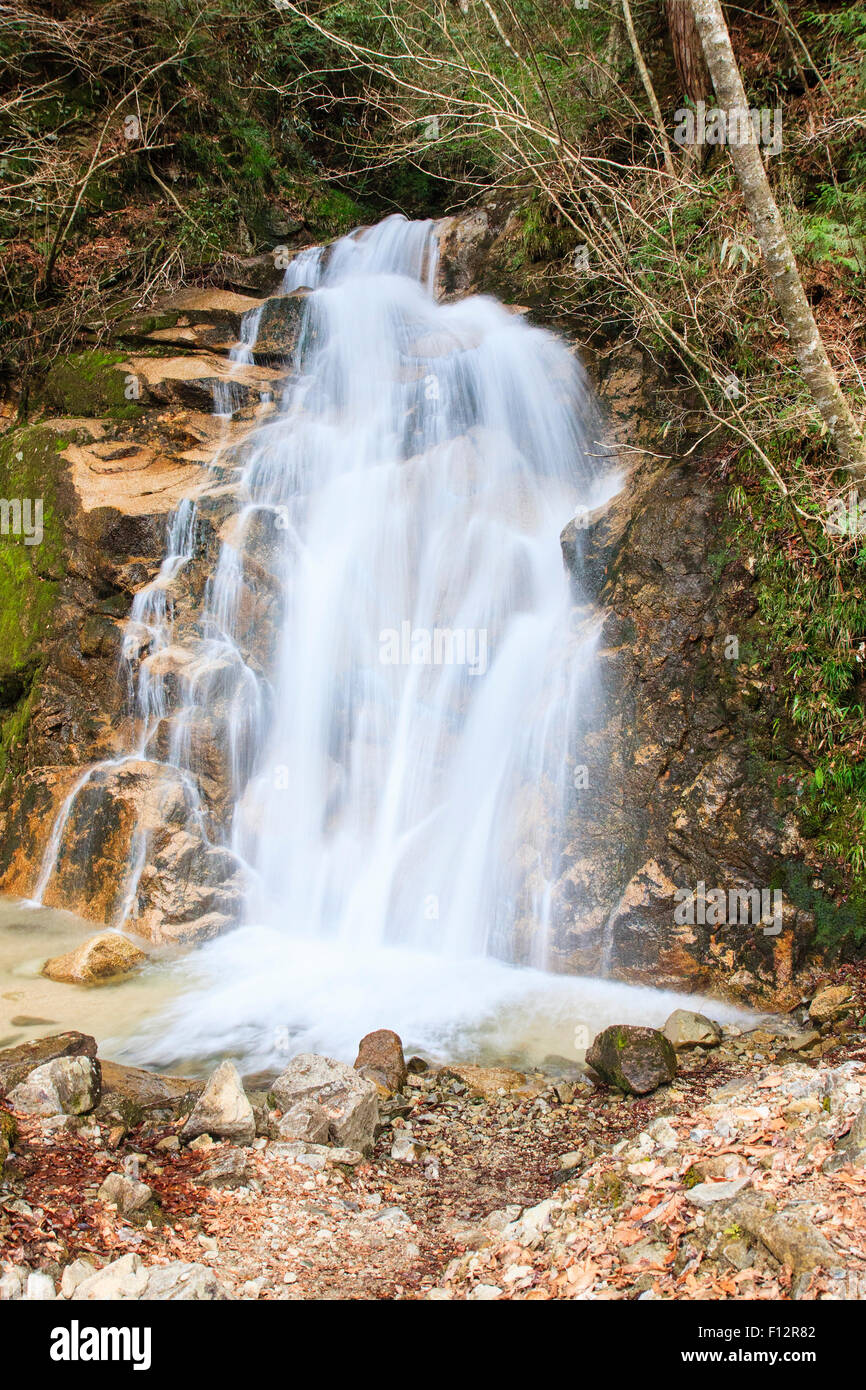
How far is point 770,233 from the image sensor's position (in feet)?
15.8

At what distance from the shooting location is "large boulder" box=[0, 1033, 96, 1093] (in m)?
4.06

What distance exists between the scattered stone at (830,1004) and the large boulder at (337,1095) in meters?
2.95

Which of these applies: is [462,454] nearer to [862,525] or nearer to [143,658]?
[143,658]

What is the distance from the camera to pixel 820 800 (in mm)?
5699

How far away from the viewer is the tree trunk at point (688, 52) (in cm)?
777

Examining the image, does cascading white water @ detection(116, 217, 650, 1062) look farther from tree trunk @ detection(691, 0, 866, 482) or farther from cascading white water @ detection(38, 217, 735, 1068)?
tree trunk @ detection(691, 0, 866, 482)

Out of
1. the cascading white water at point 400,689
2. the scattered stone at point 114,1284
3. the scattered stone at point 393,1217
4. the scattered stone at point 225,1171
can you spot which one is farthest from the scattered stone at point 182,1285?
the cascading white water at point 400,689

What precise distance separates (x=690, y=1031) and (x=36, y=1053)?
13.1 feet

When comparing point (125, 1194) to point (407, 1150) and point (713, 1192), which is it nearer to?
point (407, 1150)

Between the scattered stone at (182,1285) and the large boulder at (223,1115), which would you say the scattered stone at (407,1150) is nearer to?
the large boulder at (223,1115)

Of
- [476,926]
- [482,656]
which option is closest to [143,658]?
[482,656]

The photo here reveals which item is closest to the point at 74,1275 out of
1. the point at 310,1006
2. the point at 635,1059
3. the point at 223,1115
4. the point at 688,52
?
the point at 223,1115

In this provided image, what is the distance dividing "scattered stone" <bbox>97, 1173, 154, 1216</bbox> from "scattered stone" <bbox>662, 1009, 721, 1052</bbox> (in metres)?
3.26
